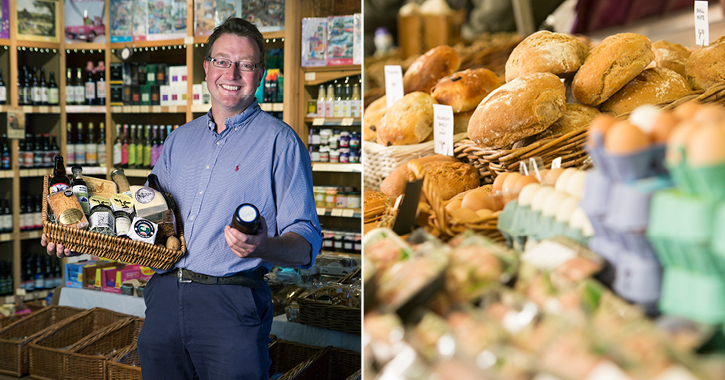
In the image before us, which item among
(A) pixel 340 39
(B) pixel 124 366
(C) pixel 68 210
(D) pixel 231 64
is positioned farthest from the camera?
(A) pixel 340 39

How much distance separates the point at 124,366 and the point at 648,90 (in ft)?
8.08

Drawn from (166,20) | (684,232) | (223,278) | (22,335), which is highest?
(166,20)

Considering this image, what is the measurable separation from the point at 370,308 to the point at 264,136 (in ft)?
3.38

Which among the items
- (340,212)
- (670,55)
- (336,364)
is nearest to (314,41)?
(340,212)

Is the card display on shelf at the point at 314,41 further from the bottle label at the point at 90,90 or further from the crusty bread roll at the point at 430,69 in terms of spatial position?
the crusty bread roll at the point at 430,69

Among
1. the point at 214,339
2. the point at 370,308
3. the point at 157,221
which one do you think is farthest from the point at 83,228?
the point at 370,308

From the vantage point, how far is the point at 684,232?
0.49 metres

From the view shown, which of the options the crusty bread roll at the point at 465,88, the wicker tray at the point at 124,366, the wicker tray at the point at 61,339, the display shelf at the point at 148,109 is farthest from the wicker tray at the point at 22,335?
the crusty bread roll at the point at 465,88

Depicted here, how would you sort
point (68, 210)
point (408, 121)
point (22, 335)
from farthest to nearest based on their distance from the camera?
point (22, 335) → point (68, 210) → point (408, 121)

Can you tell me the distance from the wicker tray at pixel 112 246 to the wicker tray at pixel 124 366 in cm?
109

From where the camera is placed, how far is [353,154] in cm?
366

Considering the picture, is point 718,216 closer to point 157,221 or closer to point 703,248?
point 703,248

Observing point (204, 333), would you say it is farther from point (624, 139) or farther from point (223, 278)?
point (624, 139)

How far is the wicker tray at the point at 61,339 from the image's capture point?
2789 mm
